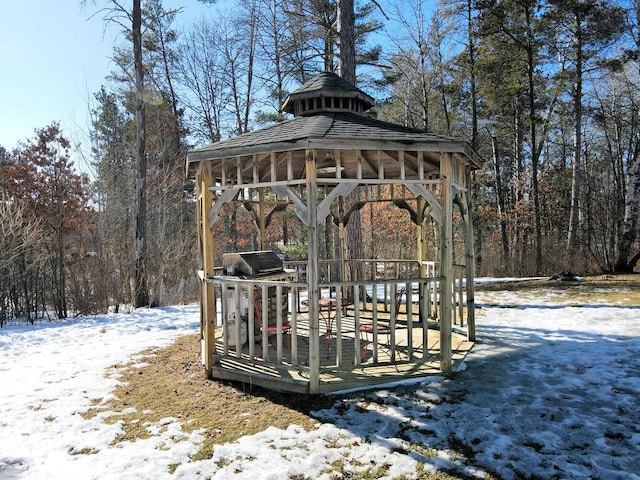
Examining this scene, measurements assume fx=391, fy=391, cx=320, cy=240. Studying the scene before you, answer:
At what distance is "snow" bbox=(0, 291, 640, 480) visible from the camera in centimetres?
285

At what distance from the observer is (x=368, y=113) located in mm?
15117

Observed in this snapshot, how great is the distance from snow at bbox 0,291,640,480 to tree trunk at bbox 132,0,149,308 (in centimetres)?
459

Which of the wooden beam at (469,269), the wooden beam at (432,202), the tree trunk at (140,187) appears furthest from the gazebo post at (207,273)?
the tree trunk at (140,187)

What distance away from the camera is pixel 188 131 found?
1909cm

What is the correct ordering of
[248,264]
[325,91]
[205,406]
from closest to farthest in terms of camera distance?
1. [205,406]
2. [248,264]
3. [325,91]

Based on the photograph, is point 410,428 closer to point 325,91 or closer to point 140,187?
point 325,91

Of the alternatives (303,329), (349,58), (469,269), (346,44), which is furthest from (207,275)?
(346,44)

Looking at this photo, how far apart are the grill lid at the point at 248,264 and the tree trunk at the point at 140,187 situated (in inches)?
221

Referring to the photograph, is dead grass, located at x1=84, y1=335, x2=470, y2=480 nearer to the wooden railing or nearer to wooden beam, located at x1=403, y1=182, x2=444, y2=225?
the wooden railing

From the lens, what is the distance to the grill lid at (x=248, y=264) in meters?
5.61

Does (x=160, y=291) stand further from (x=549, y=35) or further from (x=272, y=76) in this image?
(x=549, y=35)

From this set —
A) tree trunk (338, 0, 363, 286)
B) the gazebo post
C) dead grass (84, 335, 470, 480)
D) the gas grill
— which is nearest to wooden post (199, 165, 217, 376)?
the gazebo post

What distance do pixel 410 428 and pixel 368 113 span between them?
13464 mm

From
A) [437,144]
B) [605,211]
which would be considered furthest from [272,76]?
[605,211]
